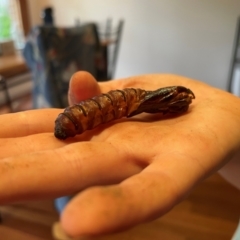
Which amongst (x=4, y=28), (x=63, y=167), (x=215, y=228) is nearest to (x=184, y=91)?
(x=63, y=167)

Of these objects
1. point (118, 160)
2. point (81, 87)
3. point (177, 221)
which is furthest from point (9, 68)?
point (118, 160)

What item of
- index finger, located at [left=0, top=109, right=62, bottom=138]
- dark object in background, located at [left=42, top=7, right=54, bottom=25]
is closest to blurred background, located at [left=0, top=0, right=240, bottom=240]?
dark object in background, located at [left=42, top=7, right=54, bottom=25]

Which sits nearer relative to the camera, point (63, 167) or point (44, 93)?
point (63, 167)

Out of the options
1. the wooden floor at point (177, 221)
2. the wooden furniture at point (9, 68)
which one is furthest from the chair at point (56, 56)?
the wooden floor at point (177, 221)

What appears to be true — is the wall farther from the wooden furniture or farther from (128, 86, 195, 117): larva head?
(128, 86, 195, 117): larva head

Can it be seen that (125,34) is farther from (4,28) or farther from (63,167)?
(63,167)
